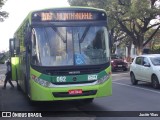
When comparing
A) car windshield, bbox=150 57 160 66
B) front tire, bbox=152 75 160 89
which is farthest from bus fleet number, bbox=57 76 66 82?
car windshield, bbox=150 57 160 66

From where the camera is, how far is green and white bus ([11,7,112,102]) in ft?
32.6

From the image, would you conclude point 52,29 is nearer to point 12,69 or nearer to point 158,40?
point 12,69

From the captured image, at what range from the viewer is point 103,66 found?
10383 millimetres

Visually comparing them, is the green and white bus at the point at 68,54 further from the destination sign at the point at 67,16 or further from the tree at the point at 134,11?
the tree at the point at 134,11

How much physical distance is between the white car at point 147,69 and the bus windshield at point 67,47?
626 centimetres

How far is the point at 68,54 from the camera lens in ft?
33.3

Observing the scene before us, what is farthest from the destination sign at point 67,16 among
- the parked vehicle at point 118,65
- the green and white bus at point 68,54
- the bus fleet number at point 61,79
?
the parked vehicle at point 118,65

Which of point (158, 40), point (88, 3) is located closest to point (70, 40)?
point (88, 3)

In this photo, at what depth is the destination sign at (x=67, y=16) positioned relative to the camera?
34.1ft

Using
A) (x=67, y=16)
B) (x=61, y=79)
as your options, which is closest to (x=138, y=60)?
(x=67, y=16)

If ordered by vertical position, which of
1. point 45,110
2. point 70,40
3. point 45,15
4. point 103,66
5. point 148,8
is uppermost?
point 148,8

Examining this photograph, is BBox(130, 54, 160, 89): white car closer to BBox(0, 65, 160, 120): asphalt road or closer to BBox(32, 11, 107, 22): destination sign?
BBox(0, 65, 160, 120): asphalt road

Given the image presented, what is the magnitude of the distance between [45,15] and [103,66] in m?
2.26

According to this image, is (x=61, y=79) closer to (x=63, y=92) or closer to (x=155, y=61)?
(x=63, y=92)
